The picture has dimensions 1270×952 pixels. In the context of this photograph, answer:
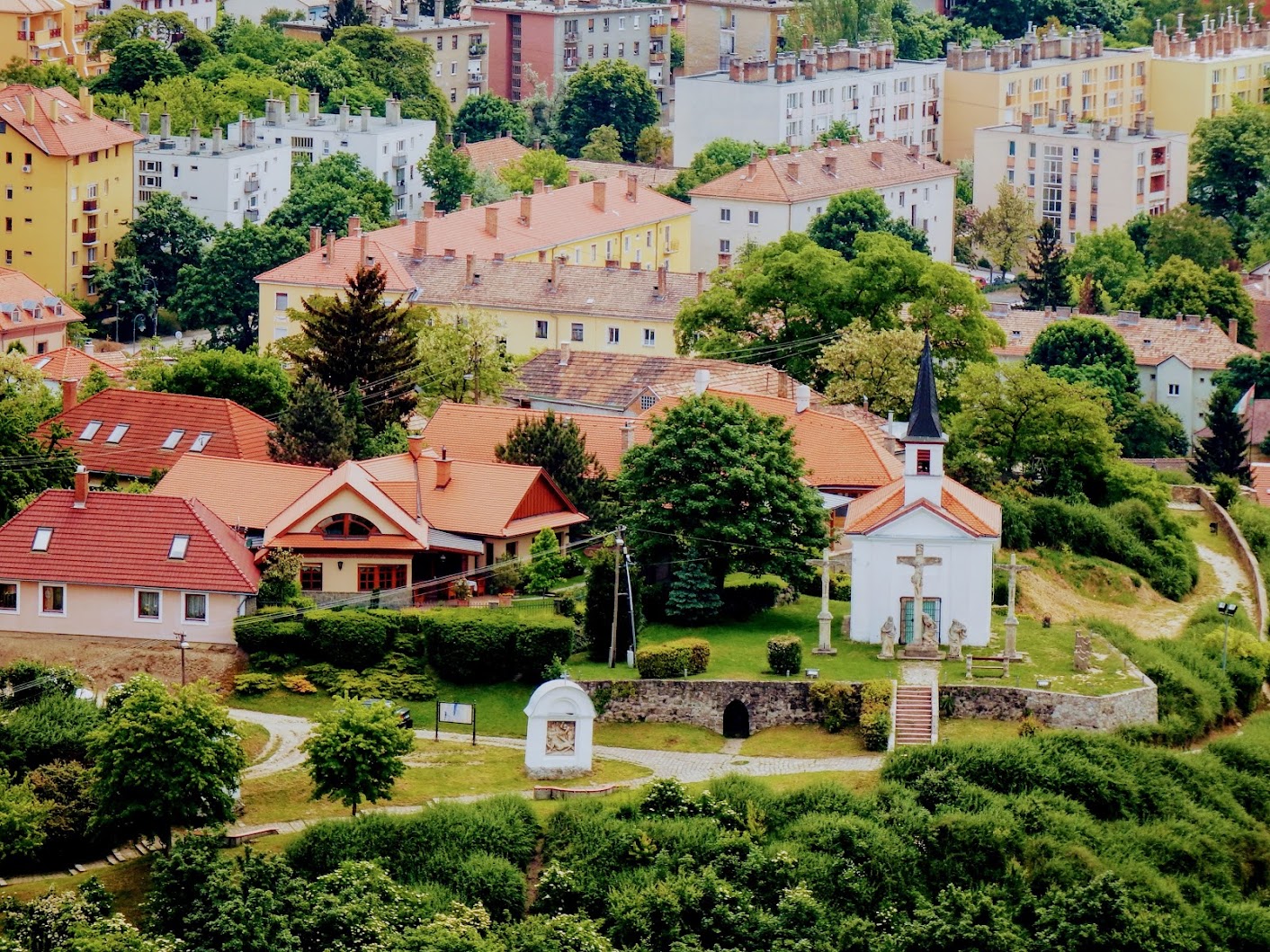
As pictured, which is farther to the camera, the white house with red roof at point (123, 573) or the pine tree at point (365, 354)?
the pine tree at point (365, 354)

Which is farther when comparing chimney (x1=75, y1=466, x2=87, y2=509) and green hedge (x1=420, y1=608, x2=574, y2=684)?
chimney (x1=75, y1=466, x2=87, y2=509)

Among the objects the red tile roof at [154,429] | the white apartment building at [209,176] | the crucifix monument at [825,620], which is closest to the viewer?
the crucifix monument at [825,620]

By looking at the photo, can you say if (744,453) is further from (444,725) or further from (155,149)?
(155,149)

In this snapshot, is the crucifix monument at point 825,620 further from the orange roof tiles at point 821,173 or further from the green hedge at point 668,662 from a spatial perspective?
the orange roof tiles at point 821,173

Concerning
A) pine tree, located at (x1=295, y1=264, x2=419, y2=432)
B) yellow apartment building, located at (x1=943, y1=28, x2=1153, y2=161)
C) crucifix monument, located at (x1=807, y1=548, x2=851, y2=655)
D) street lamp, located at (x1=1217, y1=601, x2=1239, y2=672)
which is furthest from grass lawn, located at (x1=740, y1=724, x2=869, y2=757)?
yellow apartment building, located at (x1=943, y1=28, x2=1153, y2=161)

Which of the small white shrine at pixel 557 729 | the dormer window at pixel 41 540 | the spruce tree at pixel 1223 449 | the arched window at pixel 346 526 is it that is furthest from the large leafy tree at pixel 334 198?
the small white shrine at pixel 557 729

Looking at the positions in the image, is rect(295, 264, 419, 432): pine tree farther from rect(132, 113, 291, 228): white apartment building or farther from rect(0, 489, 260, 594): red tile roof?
rect(132, 113, 291, 228): white apartment building

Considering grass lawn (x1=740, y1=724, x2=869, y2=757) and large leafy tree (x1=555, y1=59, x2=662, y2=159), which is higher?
large leafy tree (x1=555, y1=59, x2=662, y2=159)

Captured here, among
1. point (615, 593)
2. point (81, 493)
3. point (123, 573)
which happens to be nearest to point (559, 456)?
point (615, 593)
